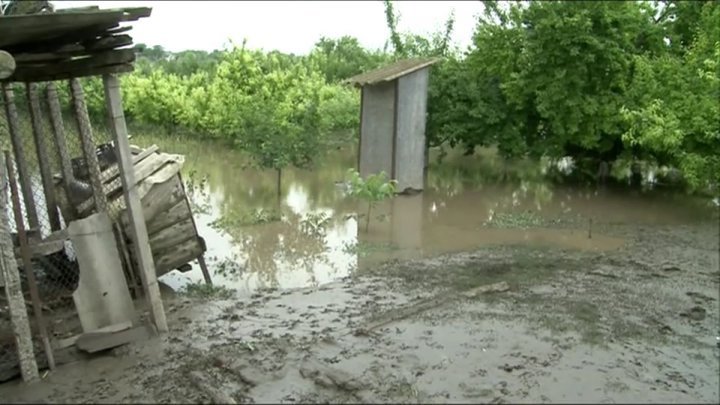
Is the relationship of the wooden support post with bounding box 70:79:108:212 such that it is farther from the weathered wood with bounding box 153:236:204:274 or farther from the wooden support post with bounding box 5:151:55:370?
the wooden support post with bounding box 5:151:55:370

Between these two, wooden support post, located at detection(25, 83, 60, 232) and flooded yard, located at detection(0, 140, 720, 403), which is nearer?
flooded yard, located at detection(0, 140, 720, 403)

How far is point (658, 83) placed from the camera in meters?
13.5

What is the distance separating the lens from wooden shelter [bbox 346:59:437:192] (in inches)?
616

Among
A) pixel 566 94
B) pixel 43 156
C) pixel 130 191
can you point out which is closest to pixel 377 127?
pixel 566 94

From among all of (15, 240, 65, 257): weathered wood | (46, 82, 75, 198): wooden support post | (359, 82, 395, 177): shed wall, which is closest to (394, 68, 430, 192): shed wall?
(359, 82, 395, 177): shed wall

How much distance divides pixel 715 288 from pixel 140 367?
761cm

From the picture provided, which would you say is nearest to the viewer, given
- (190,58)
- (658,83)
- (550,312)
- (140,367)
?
(140,367)

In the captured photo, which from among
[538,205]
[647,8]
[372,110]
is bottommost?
[538,205]

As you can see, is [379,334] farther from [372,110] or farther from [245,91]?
[245,91]

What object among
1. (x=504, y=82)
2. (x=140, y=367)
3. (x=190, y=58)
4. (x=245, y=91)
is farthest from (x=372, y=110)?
(x=190, y=58)

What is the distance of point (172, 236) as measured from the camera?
29.3 feet

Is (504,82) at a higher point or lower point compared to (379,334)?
higher

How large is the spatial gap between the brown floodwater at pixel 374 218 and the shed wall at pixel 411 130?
20.2 inches

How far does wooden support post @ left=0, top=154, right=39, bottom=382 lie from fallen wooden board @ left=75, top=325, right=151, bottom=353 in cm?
56
